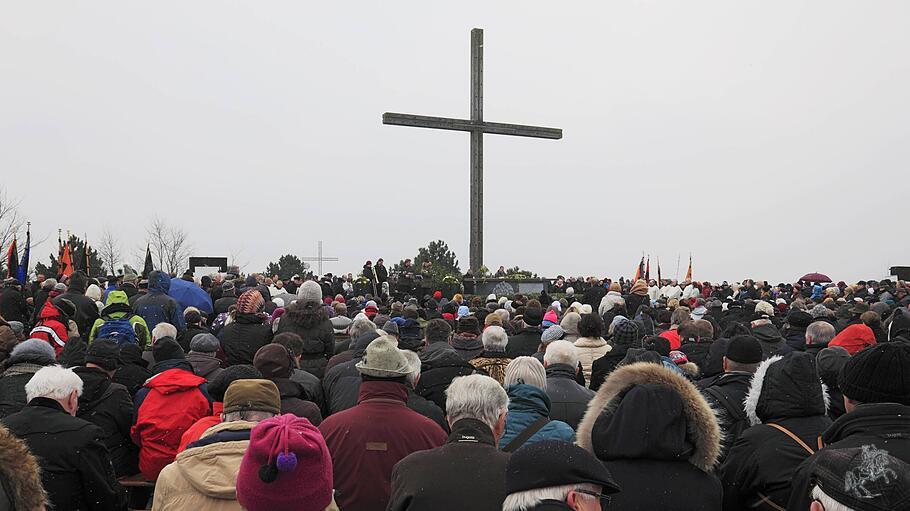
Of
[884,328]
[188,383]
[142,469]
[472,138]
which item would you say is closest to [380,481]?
[188,383]

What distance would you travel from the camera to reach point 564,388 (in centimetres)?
592

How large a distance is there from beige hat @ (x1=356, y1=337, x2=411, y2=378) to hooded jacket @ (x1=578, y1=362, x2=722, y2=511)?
158 cm

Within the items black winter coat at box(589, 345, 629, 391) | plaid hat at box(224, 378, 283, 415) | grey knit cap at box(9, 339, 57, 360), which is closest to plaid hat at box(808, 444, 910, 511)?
plaid hat at box(224, 378, 283, 415)

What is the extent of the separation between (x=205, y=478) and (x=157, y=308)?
8490 mm

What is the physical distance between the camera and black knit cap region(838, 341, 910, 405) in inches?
143

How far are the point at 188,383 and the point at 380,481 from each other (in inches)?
101

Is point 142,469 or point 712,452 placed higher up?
point 712,452

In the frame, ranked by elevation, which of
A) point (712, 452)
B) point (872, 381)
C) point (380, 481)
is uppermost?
point (872, 381)

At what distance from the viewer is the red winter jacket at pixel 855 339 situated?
348 inches

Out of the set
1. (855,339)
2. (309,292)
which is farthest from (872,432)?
(309,292)

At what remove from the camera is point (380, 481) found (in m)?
4.52

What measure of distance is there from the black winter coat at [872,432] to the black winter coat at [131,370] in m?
5.76

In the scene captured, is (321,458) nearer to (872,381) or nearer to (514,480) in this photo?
(514,480)

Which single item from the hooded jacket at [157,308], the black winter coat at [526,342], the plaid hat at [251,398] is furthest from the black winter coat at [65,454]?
the hooded jacket at [157,308]
